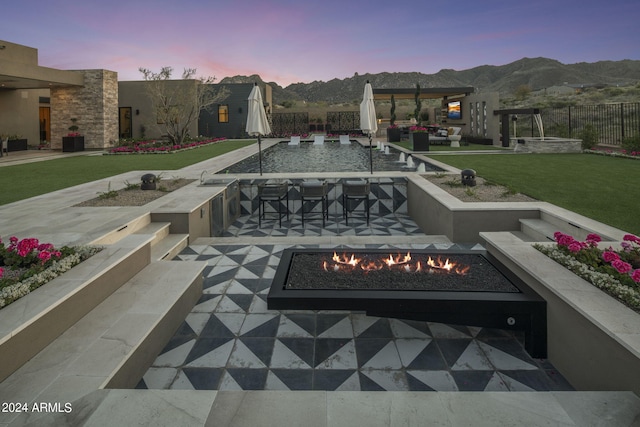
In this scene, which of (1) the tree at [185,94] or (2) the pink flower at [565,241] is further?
(1) the tree at [185,94]

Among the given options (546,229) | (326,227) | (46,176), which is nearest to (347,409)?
(546,229)

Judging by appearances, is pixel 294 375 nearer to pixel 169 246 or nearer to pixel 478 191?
pixel 169 246

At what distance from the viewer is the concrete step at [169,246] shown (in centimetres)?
526

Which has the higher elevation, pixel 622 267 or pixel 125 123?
pixel 125 123

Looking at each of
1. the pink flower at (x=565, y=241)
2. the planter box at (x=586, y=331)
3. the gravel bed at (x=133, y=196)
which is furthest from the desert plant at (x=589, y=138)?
the gravel bed at (x=133, y=196)

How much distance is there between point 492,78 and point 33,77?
3248 inches

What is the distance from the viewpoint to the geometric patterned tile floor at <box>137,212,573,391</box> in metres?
2.80

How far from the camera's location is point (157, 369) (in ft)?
9.77

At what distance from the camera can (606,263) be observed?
3396 mm

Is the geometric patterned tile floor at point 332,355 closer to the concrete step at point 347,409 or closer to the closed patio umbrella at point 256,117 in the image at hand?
the concrete step at point 347,409

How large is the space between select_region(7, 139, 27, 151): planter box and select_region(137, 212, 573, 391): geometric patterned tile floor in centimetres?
2145

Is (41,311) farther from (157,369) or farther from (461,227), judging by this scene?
(461,227)

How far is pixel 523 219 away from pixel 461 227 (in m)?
0.93

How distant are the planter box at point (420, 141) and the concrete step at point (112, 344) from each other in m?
14.2
